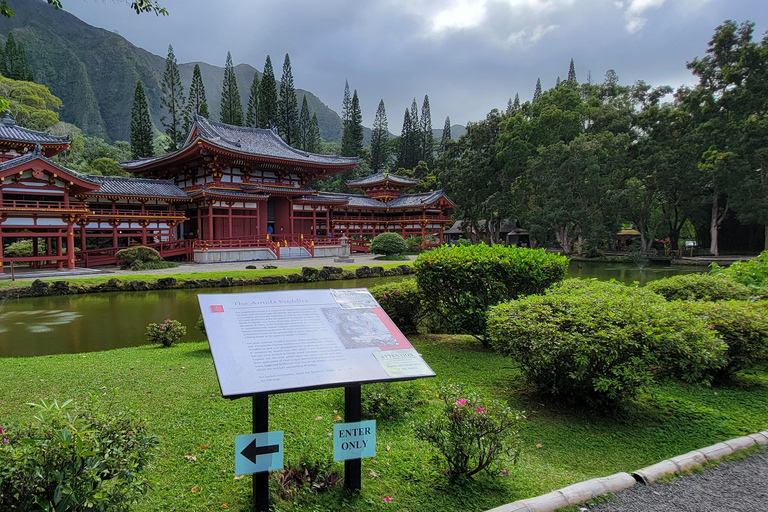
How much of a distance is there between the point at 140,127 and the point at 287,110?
15.4 meters

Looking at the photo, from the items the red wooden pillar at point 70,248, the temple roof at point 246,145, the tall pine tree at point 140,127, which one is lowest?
the red wooden pillar at point 70,248

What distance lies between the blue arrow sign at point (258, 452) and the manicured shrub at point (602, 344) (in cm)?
251

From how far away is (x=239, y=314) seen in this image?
2.98 m

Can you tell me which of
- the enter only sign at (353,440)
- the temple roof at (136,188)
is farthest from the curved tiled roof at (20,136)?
the enter only sign at (353,440)

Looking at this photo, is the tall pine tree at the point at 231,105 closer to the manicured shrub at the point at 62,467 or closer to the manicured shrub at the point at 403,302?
the manicured shrub at the point at 403,302

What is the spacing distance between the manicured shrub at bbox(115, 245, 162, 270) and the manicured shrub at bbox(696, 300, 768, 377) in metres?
20.6

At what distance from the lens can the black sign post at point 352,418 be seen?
284cm

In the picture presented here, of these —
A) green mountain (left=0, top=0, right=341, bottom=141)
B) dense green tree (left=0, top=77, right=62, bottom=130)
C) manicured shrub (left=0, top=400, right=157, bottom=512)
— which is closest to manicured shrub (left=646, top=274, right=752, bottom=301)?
manicured shrub (left=0, top=400, right=157, bottom=512)

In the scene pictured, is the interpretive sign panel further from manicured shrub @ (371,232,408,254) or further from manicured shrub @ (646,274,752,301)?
manicured shrub @ (371,232,408,254)

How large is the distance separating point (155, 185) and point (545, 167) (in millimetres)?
25323

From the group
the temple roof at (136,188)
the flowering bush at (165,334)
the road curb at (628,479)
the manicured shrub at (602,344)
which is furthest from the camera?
the temple roof at (136,188)

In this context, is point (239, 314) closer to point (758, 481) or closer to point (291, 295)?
point (291, 295)

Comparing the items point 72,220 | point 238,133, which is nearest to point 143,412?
point 72,220

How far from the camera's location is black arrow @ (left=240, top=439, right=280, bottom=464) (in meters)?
2.49
